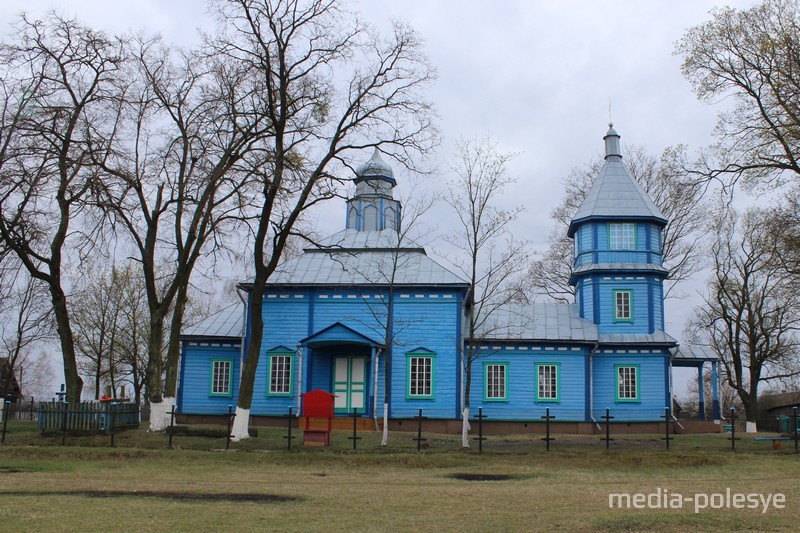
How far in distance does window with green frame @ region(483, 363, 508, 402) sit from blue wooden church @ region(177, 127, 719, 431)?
0.04 meters

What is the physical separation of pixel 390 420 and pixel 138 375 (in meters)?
23.9

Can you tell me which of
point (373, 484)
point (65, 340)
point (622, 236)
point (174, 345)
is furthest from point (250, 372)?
point (622, 236)

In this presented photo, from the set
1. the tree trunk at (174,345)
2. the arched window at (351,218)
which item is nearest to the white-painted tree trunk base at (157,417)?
the tree trunk at (174,345)

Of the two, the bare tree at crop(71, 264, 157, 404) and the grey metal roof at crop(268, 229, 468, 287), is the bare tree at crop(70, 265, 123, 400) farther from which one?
the grey metal roof at crop(268, 229, 468, 287)

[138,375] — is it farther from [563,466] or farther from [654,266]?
[563,466]

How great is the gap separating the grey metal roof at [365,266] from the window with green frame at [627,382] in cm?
716

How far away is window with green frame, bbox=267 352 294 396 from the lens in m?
27.2

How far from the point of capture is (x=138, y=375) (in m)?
45.2

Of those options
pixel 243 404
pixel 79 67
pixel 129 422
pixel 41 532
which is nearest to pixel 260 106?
pixel 79 67

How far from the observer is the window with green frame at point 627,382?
28.6 meters

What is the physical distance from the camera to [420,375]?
2702 cm

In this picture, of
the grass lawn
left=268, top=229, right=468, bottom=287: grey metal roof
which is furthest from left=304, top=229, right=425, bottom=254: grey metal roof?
the grass lawn

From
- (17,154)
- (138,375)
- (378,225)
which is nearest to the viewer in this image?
(17,154)

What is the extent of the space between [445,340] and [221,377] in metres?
8.58
